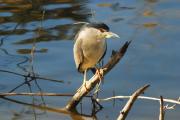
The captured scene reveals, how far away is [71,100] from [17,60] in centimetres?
226

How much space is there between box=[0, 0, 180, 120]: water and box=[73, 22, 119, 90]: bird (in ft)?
2.98

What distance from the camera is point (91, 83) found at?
6355 mm

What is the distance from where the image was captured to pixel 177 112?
22.6ft

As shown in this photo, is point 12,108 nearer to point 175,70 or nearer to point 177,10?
A: point 175,70

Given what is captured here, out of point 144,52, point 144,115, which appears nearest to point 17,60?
point 144,52

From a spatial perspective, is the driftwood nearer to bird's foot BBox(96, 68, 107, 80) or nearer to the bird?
bird's foot BBox(96, 68, 107, 80)

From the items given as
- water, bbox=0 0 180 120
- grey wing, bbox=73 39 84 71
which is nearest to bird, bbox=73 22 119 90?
grey wing, bbox=73 39 84 71

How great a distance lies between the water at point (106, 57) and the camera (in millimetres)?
7242

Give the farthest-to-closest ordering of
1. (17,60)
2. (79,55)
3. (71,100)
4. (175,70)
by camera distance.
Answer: (17,60) → (175,70) → (71,100) → (79,55)

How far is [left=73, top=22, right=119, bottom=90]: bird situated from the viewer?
→ 5.88 meters

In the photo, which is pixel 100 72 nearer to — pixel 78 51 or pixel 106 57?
pixel 78 51

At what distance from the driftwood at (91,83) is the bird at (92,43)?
122mm

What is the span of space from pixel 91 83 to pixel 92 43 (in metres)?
0.53

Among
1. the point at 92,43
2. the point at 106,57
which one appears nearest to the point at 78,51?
the point at 92,43
